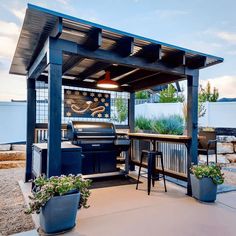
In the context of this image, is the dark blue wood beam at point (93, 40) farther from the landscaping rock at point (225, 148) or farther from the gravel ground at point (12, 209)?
the landscaping rock at point (225, 148)

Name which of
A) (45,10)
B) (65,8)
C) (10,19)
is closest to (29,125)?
(10,19)

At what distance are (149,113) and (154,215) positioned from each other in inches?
355

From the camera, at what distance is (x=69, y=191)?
8.32ft

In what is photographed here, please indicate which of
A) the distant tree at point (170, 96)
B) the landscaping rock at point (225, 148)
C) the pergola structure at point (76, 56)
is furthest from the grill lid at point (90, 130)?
the distant tree at point (170, 96)

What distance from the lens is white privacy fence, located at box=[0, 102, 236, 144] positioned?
7.71m

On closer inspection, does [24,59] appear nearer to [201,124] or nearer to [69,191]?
[69,191]

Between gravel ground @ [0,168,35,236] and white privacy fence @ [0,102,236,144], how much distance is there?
2.97 m

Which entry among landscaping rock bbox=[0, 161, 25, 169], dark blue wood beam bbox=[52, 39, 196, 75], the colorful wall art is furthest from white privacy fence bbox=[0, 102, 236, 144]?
dark blue wood beam bbox=[52, 39, 196, 75]

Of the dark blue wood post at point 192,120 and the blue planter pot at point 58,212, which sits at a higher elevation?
the dark blue wood post at point 192,120

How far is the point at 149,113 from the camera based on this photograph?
11.8 metres

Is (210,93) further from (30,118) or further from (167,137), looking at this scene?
(30,118)

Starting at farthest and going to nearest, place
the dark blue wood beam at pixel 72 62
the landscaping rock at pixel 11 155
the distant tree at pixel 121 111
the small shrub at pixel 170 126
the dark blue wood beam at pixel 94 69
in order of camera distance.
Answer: the distant tree at pixel 121 111 < the small shrub at pixel 170 126 < the landscaping rock at pixel 11 155 < the dark blue wood beam at pixel 94 69 < the dark blue wood beam at pixel 72 62

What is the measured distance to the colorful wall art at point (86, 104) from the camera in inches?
224

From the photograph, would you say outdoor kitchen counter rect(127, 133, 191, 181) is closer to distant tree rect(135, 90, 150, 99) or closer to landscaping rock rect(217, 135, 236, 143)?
landscaping rock rect(217, 135, 236, 143)
